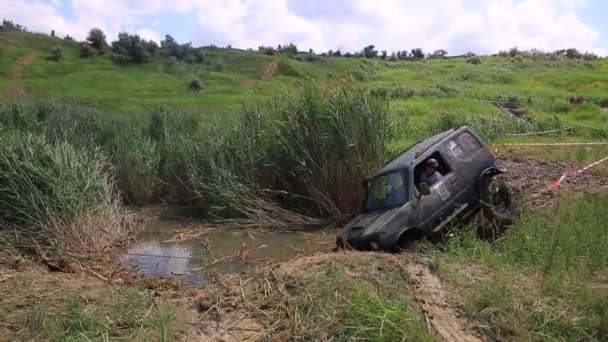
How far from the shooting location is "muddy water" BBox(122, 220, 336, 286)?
1147 centimetres

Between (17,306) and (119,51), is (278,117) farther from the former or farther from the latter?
(119,51)

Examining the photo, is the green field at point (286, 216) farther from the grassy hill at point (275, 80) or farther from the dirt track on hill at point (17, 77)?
the dirt track on hill at point (17, 77)

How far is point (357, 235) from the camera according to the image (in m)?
9.55

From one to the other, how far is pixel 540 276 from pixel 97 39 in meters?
61.5

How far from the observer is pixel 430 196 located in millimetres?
9859

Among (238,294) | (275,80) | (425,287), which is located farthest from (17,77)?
(425,287)

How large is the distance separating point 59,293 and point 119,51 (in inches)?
2150

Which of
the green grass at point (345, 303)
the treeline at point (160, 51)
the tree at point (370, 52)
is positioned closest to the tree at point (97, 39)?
the treeline at point (160, 51)

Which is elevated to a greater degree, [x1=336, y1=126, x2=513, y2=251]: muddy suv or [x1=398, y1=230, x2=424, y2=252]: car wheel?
[x1=336, y1=126, x2=513, y2=251]: muddy suv

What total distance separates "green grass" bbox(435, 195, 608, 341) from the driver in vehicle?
130 cm

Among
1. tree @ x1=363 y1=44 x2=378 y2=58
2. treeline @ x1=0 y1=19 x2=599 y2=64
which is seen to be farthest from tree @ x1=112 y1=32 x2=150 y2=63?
tree @ x1=363 y1=44 x2=378 y2=58

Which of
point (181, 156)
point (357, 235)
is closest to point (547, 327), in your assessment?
point (357, 235)

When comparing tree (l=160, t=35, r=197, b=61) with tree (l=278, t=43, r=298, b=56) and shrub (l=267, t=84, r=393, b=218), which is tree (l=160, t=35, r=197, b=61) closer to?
tree (l=278, t=43, r=298, b=56)

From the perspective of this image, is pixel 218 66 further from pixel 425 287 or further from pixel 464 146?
pixel 425 287
